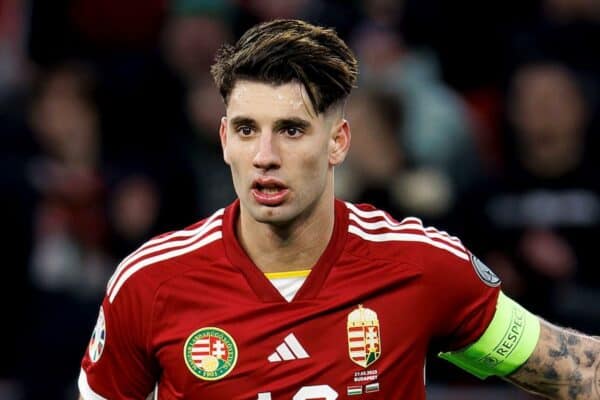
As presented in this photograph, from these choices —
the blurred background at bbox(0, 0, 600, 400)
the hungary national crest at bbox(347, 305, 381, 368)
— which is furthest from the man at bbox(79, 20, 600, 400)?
the blurred background at bbox(0, 0, 600, 400)

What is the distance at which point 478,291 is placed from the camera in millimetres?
4602

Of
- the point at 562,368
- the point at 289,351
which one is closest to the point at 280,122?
the point at 289,351

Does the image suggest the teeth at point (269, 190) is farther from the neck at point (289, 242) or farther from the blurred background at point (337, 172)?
the blurred background at point (337, 172)

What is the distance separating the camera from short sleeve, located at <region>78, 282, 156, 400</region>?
4.50 metres

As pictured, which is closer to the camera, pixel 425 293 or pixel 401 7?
pixel 425 293

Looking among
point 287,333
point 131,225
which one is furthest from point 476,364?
point 131,225

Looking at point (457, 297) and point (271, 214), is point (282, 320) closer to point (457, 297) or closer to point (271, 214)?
point (271, 214)

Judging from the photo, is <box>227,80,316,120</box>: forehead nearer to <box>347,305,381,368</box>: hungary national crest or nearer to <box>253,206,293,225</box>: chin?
<box>253,206,293,225</box>: chin

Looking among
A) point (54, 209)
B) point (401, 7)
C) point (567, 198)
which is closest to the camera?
point (567, 198)

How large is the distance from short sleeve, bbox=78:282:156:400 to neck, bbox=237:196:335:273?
0.43 m

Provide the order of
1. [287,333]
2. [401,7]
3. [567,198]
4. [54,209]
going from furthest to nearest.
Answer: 1. [401,7]
2. [54,209]
3. [567,198]
4. [287,333]

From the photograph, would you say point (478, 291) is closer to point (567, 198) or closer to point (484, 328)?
point (484, 328)

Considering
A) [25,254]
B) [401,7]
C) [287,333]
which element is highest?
[401,7]

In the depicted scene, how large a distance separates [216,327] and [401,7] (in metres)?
5.46
